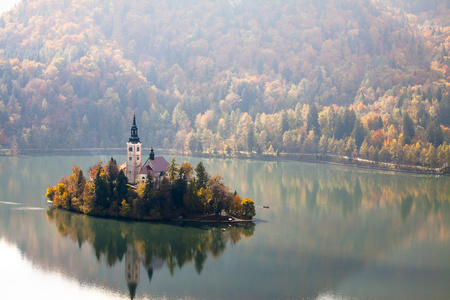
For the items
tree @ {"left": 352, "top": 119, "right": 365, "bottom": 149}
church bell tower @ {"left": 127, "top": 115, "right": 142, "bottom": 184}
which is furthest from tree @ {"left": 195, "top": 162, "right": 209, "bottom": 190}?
tree @ {"left": 352, "top": 119, "right": 365, "bottom": 149}

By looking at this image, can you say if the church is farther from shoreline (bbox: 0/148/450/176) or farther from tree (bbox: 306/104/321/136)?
tree (bbox: 306/104/321/136)

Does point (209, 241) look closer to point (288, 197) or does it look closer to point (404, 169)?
point (288, 197)

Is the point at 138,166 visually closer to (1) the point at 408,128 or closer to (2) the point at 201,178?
(2) the point at 201,178

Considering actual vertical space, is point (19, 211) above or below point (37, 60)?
below

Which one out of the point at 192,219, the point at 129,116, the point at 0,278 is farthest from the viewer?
the point at 129,116

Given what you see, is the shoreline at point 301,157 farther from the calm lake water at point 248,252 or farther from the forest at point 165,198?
the forest at point 165,198

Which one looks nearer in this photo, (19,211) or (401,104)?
(19,211)

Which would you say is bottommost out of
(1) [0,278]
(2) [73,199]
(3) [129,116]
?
(1) [0,278]

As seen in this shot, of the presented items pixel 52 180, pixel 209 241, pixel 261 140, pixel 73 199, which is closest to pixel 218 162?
pixel 261 140
